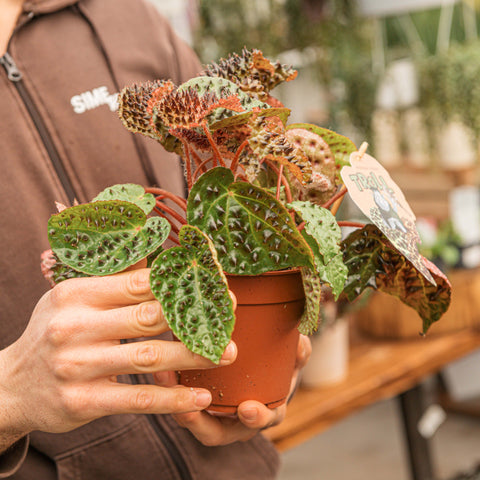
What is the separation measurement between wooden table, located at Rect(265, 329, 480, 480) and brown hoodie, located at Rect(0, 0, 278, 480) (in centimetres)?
62

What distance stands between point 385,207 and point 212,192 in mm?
193

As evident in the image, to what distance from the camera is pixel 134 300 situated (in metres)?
0.59

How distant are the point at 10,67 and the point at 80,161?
17 cm

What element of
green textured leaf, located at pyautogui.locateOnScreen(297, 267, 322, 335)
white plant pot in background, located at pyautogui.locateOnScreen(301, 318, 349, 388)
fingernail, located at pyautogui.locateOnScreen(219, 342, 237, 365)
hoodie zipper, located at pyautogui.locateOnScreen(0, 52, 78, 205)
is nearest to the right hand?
fingernail, located at pyautogui.locateOnScreen(219, 342, 237, 365)

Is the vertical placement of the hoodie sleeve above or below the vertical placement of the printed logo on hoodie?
below

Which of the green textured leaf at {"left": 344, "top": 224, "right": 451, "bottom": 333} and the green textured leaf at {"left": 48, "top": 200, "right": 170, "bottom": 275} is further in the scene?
the green textured leaf at {"left": 344, "top": 224, "right": 451, "bottom": 333}

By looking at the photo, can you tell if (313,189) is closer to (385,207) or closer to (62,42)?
(385,207)

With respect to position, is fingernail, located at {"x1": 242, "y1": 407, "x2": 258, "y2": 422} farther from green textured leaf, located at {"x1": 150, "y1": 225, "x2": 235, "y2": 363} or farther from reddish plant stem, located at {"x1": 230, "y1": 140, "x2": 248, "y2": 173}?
reddish plant stem, located at {"x1": 230, "y1": 140, "x2": 248, "y2": 173}

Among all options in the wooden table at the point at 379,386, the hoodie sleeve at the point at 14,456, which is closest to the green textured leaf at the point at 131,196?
the hoodie sleeve at the point at 14,456

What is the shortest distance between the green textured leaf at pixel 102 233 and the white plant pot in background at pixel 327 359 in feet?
4.04

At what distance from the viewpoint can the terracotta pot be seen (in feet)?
2.26

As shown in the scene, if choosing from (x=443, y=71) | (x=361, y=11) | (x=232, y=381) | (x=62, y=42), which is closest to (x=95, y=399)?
(x=232, y=381)

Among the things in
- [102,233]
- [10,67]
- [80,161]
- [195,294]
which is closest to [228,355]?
[195,294]

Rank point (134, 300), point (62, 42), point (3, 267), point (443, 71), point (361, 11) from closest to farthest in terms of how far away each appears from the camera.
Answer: point (134, 300), point (3, 267), point (62, 42), point (361, 11), point (443, 71)
